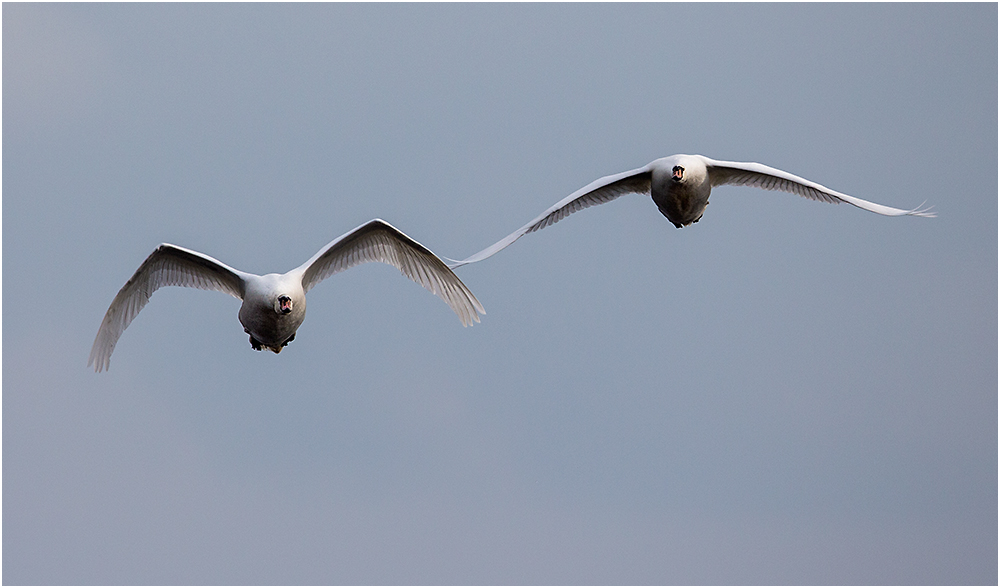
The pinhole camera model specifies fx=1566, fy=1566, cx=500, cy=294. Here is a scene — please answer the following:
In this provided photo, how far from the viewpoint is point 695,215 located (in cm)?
3425

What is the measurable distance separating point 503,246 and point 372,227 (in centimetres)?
622

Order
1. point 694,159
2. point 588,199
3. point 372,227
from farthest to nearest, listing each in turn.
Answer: point 588,199, point 694,159, point 372,227

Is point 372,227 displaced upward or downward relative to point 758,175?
downward

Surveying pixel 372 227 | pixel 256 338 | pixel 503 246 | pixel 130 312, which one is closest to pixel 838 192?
pixel 503 246

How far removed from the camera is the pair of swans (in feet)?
98.3

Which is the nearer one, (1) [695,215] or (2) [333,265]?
(2) [333,265]

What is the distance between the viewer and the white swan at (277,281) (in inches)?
A: 1171

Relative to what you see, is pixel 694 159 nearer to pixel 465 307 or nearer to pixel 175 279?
pixel 465 307

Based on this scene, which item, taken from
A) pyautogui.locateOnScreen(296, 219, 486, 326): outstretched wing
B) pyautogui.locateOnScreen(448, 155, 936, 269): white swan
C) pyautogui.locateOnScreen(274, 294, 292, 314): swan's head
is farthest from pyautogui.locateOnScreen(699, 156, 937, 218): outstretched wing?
pyautogui.locateOnScreen(274, 294, 292, 314): swan's head

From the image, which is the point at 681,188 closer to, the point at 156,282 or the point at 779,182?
→ the point at 779,182

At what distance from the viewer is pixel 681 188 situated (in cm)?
3309

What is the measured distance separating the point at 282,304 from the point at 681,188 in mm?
9071

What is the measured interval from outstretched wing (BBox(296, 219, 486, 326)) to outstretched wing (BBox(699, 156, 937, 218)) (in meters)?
6.47

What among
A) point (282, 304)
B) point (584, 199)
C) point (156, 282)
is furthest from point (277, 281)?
point (584, 199)
